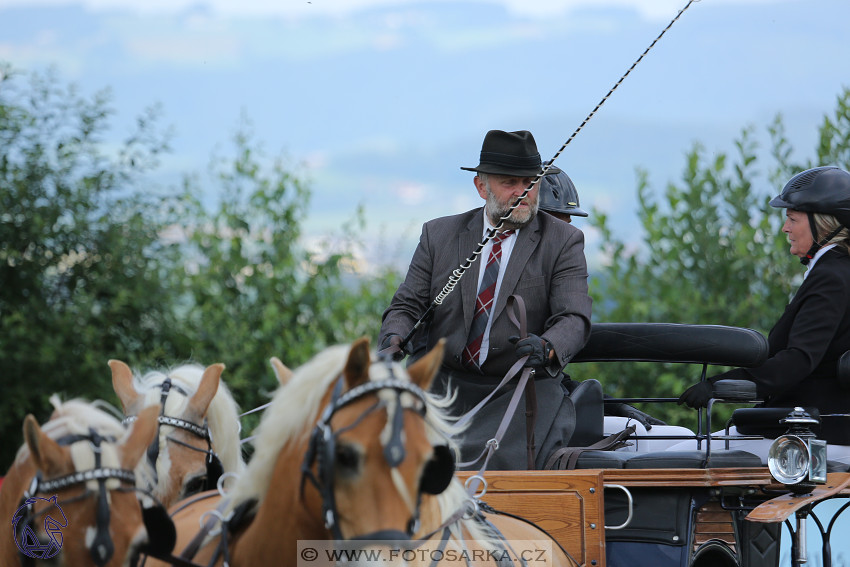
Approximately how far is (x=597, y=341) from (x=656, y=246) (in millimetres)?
6402

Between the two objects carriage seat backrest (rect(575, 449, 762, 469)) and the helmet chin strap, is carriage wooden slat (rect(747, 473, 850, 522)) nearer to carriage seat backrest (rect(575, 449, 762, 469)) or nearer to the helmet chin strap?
carriage seat backrest (rect(575, 449, 762, 469))

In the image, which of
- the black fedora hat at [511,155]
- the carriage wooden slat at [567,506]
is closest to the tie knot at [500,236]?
the black fedora hat at [511,155]

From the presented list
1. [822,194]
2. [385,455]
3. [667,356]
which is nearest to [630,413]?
[667,356]

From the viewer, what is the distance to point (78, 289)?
32.5 ft

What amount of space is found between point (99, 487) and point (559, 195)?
4.34 metres

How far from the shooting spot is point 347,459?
7.81ft

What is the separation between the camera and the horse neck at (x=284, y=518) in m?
2.52

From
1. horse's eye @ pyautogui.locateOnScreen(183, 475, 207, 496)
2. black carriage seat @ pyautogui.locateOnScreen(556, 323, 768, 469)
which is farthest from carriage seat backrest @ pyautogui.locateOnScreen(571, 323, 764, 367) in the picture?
horse's eye @ pyautogui.locateOnScreen(183, 475, 207, 496)

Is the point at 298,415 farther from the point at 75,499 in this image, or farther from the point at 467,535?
the point at 467,535

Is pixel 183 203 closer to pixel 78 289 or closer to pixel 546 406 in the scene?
pixel 78 289

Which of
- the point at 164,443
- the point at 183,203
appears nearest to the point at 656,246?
the point at 183,203

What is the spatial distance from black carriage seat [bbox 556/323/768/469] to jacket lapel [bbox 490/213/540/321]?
0.66 metres

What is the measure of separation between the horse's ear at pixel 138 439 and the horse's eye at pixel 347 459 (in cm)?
67

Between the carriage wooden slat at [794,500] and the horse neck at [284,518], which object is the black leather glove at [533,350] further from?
the horse neck at [284,518]
